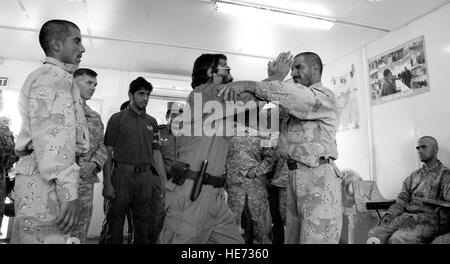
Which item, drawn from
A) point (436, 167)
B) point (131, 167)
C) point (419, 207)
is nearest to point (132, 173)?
point (131, 167)

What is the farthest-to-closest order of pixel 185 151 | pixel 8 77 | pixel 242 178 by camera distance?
pixel 8 77 → pixel 242 178 → pixel 185 151

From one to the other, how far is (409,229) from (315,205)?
229 centimetres

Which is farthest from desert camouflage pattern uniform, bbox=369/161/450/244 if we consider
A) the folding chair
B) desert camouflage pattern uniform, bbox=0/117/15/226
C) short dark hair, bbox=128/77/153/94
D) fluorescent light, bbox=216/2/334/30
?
desert camouflage pattern uniform, bbox=0/117/15/226

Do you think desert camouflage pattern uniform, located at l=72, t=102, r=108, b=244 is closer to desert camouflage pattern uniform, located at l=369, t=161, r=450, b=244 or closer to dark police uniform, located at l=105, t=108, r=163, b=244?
dark police uniform, located at l=105, t=108, r=163, b=244

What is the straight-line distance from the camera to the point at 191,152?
1.87m

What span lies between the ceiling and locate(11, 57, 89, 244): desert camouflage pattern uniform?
118 inches

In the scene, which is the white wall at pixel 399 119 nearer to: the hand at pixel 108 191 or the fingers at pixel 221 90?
the fingers at pixel 221 90

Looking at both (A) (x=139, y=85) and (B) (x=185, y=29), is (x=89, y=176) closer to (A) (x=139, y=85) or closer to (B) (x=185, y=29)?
(A) (x=139, y=85)

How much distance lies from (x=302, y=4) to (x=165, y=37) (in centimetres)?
217

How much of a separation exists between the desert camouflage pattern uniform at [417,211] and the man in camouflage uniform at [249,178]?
1.57 meters

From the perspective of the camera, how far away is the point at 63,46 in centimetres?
170
